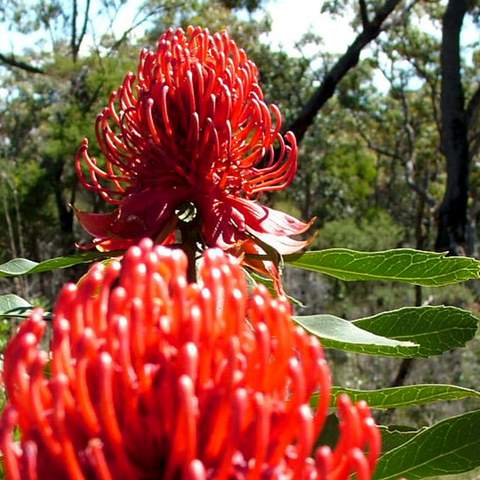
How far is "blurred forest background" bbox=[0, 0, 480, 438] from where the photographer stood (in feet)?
36.9

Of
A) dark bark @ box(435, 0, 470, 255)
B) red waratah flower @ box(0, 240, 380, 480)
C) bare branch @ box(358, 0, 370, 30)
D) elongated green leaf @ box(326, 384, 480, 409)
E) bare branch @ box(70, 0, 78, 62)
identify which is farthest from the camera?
bare branch @ box(70, 0, 78, 62)

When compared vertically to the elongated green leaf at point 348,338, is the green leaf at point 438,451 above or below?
below

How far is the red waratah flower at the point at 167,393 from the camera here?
2.73 feet

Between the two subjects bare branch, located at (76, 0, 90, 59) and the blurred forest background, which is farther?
bare branch, located at (76, 0, 90, 59)

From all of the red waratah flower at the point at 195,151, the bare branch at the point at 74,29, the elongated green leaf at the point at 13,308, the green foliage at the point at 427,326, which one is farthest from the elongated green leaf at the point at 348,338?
the bare branch at the point at 74,29

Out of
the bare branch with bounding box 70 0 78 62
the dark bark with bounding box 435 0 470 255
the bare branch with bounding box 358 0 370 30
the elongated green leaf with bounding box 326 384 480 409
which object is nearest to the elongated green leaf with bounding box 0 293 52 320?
the elongated green leaf with bounding box 326 384 480 409

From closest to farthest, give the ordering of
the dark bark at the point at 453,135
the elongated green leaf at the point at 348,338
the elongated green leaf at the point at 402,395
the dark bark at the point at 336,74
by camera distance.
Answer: the elongated green leaf at the point at 348,338
the elongated green leaf at the point at 402,395
the dark bark at the point at 336,74
the dark bark at the point at 453,135

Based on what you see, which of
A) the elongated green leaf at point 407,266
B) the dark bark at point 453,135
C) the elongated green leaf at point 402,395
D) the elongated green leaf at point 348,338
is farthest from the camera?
the dark bark at point 453,135

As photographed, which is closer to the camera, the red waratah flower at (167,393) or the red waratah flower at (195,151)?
the red waratah flower at (167,393)

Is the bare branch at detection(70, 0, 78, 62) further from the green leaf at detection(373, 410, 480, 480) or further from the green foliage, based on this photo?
the green leaf at detection(373, 410, 480, 480)

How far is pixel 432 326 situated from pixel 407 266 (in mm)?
139

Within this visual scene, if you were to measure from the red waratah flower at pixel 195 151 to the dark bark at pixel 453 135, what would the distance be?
1001 centimetres

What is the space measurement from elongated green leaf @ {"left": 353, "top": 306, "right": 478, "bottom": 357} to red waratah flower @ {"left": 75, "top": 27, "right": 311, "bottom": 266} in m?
0.25

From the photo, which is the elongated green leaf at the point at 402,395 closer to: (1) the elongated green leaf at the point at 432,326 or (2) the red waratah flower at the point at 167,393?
(1) the elongated green leaf at the point at 432,326
